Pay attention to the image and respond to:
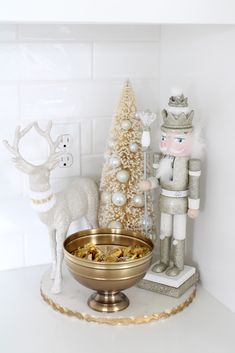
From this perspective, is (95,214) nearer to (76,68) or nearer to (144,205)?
(144,205)

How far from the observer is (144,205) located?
4.19 feet

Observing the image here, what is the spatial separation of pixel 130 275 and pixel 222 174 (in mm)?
294

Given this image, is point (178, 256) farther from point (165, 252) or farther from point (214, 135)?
point (214, 135)

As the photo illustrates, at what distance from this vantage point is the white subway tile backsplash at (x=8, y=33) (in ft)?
4.18

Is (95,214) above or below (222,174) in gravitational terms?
below

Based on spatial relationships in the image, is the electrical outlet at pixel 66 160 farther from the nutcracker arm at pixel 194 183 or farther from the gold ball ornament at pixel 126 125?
the nutcracker arm at pixel 194 183

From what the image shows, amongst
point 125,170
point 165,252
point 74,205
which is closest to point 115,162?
point 125,170

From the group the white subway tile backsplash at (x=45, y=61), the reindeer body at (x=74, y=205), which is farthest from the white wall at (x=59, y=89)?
the reindeer body at (x=74, y=205)

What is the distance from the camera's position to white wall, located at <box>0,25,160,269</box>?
4.30 ft

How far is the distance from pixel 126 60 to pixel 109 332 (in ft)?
2.21

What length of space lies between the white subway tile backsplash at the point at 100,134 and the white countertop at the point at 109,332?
0.41m

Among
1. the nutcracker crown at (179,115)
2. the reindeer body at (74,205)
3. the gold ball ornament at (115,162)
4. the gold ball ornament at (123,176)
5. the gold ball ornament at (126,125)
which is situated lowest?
the reindeer body at (74,205)
